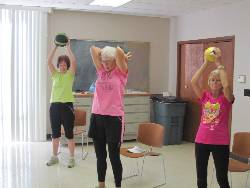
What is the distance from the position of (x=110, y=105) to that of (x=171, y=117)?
3013 millimetres

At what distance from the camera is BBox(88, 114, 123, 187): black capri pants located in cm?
321

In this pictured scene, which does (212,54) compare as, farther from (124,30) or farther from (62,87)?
(124,30)

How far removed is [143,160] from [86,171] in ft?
2.54

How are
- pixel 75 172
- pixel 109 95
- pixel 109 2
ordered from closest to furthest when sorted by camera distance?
1. pixel 109 95
2. pixel 75 172
3. pixel 109 2

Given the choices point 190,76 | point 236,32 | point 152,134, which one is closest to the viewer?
point 152,134

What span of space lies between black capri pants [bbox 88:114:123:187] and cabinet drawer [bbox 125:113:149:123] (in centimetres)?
272

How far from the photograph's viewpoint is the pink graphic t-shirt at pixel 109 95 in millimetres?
3199

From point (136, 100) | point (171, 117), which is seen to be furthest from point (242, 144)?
point (136, 100)

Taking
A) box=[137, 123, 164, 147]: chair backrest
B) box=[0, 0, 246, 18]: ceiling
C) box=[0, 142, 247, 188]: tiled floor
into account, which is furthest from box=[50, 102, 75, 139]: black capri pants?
box=[0, 0, 246, 18]: ceiling

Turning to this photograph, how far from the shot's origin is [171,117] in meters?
6.06

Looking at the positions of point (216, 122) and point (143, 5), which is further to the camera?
point (143, 5)

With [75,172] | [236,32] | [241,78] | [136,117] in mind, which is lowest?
[75,172]

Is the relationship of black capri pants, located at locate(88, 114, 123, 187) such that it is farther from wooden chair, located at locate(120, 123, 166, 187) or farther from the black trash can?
the black trash can

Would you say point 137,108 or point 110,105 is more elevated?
point 110,105
